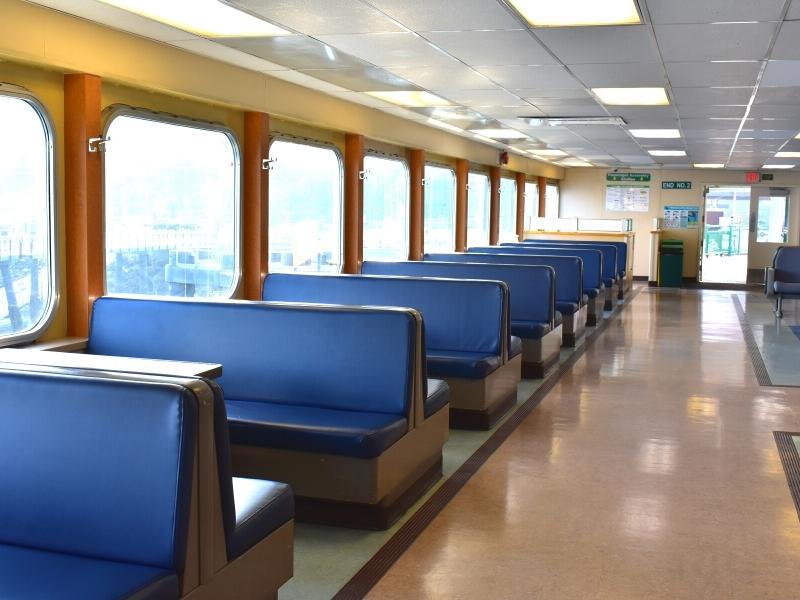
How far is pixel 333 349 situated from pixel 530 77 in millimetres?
3507

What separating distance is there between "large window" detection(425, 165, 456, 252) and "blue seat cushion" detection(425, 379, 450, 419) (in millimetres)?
6932

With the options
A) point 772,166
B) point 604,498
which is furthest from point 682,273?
point 604,498

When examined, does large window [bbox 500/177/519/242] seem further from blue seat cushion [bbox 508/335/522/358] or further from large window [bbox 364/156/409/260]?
blue seat cushion [bbox 508/335/522/358]

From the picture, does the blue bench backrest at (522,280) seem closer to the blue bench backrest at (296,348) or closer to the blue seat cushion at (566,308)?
the blue seat cushion at (566,308)

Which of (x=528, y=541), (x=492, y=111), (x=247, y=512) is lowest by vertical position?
(x=528, y=541)

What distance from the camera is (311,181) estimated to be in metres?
8.42

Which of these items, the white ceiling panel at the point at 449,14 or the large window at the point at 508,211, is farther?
the large window at the point at 508,211

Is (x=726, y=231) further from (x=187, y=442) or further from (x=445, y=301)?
(x=187, y=442)

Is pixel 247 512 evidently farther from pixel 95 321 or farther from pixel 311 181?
pixel 311 181

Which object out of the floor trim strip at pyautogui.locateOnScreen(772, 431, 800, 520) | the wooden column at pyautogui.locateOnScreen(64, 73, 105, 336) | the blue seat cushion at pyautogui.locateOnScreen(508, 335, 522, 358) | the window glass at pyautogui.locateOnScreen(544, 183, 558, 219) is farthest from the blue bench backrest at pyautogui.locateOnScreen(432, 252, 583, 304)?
the window glass at pyautogui.locateOnScreen(544, 183, 558, 219)

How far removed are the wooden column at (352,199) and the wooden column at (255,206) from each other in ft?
5.69

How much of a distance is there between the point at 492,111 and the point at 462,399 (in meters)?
4.22

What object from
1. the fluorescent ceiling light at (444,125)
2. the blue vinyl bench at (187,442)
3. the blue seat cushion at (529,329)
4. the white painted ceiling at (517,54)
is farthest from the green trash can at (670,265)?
the blue vinyl bench at (187,442)

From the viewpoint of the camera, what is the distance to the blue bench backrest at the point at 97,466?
2490 mm
